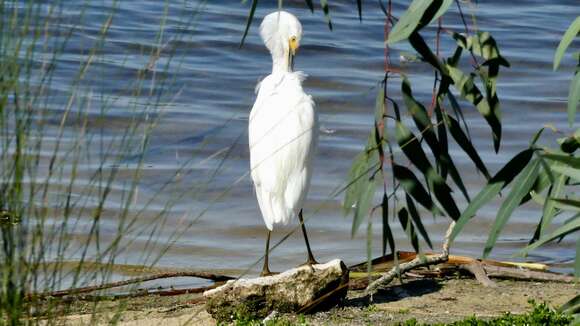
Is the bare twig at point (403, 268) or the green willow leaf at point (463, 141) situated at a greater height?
the green willow leaf at point (463, 141)

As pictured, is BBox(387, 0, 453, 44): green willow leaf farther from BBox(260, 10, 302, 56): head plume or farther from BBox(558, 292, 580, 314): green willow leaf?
BBox(260, 10, 302, 56): head plume

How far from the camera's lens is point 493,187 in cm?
358

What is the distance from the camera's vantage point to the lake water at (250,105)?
7.29m

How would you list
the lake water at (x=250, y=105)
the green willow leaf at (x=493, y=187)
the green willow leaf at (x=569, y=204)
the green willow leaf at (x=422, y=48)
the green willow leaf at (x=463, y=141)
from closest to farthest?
the green willow leaf at (x=569, y=204) → the green willow leaf at (x=493, y=187) → the green willow leaf at (x=422, y=48) → the green willow leaf at (x=463, y=141) → the lake water at (x=250, y=105)

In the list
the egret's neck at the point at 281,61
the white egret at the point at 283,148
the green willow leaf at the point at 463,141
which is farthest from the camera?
the egret's neck at the point at 281,61

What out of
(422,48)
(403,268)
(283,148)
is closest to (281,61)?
(283,148)

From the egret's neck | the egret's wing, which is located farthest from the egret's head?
the egret's wing

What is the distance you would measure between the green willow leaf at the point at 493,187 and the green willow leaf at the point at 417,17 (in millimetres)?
508

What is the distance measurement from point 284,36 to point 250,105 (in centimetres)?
335

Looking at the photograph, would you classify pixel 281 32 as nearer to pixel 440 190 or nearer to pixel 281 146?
pixel 281 146

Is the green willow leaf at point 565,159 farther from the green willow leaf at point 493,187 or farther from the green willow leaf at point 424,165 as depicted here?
the green willow leaf at point 424,165

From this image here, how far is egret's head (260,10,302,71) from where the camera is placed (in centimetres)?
696

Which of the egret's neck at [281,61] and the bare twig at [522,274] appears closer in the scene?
the bare twig at [522,274]

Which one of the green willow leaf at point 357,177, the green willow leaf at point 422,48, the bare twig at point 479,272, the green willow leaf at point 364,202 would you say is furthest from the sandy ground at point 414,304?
the green willow leaf at point 422,48
